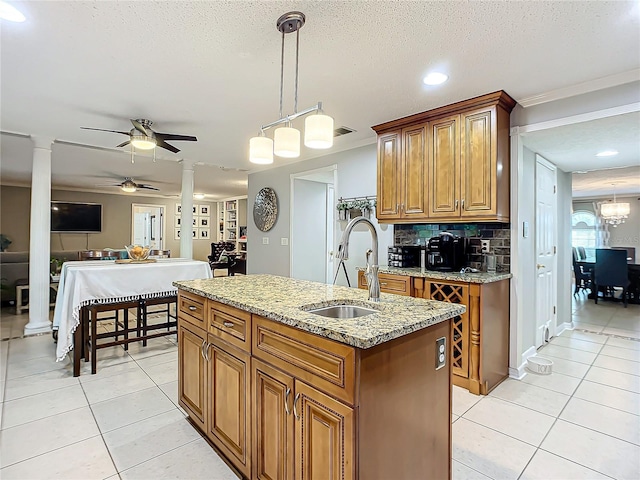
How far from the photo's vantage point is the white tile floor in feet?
5.77

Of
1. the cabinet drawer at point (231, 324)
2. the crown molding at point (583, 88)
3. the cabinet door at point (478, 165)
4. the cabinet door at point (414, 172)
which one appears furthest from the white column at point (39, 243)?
the crown molding at point (583, 88)

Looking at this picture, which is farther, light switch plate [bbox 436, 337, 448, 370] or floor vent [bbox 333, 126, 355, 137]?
floor vent [bbox 333, 126, 355, 137]

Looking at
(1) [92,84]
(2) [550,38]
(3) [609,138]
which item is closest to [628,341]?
(3) [609,138]

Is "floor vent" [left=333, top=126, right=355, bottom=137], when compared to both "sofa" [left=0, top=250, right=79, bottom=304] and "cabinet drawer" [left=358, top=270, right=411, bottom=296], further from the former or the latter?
"sofa" [left=0, top=250, right=79, bottom=304]

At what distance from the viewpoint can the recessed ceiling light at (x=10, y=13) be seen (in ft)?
5.71

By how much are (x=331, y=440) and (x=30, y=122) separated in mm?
4417

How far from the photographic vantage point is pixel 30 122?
140 inches

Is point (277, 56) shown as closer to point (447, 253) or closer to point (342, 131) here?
point (342, 131)

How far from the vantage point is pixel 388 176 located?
3.45 meters

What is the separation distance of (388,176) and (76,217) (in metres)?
8.88

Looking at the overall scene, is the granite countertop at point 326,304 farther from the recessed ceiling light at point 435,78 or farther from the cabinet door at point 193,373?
the recessed ceiling light at point 435,78

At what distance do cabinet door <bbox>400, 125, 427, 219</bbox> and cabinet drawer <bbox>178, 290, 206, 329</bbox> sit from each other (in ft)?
7.04

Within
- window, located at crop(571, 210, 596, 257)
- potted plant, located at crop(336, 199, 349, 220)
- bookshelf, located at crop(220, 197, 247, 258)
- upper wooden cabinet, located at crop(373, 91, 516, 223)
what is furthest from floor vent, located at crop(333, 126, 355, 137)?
window, located at crop(571, 210, 596, 257)

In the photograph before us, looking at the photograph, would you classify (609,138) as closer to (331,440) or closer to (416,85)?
(416,85)
